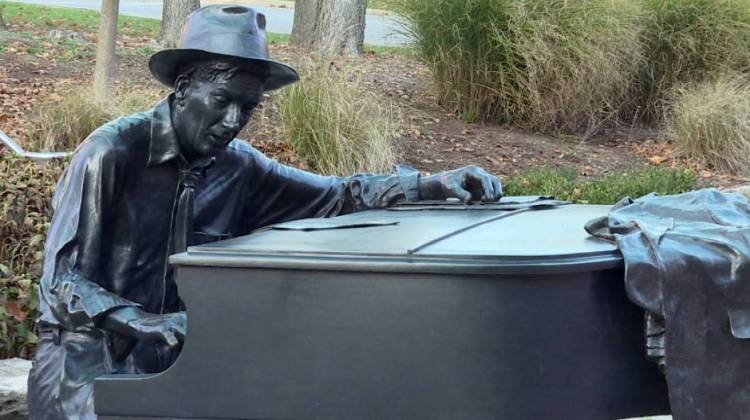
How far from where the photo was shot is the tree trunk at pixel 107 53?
8719 mm

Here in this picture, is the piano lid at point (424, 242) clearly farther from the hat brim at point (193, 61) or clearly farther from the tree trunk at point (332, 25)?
Result: the tree trunk at point (332, 25)

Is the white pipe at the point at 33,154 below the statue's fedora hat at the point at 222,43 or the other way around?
below

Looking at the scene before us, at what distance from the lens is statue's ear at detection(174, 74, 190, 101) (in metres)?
3.00

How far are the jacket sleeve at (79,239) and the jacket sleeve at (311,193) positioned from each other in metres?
0.64

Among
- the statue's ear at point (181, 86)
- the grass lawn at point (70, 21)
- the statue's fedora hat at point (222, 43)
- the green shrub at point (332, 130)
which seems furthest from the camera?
the grass lawn at point (70, 21)

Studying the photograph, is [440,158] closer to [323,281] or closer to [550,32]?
[550,32]

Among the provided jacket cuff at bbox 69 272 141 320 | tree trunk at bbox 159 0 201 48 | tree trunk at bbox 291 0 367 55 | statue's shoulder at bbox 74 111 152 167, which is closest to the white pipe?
statue's shoulder at bbox 74 111 152 167

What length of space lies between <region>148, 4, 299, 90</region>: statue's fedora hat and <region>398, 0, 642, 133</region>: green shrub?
24.4ft

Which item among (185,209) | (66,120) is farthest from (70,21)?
(185,209)

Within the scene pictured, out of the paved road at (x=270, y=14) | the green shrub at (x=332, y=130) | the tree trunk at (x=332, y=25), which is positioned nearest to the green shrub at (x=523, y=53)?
the tree trunk at (x=332, y=25)

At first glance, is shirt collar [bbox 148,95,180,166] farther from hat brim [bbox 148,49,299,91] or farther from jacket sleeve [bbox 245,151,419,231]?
jacket sleeve [bbox 245,151,419,231]

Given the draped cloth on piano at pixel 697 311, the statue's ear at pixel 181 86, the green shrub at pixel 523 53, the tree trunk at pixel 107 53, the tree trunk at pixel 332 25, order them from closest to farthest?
the draped cloth on piano at pixel 697 311 < the statue's ear at pixel 181 86 < the tree trunk at pixel 107 53 < the green shrub at pixel 523 53 < the tree trunk at pixel 332 25

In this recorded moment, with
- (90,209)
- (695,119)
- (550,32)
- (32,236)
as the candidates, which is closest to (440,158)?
(550,32)

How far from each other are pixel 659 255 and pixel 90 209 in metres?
1.43
